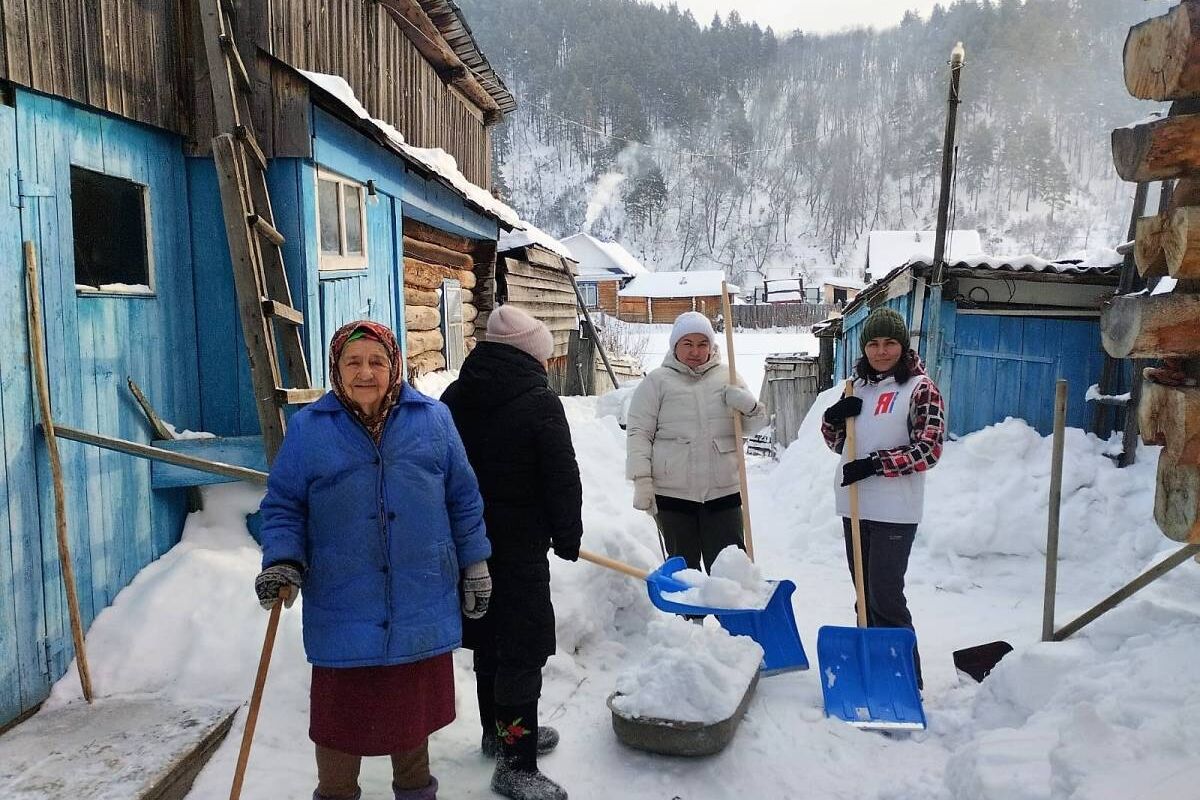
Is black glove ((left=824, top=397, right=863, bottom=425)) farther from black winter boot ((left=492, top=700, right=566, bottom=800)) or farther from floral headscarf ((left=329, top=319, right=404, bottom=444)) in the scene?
floral headscarf ((left=329, top=319, right=404, bottom=444))

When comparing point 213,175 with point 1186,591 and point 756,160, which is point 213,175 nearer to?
point 1186,591

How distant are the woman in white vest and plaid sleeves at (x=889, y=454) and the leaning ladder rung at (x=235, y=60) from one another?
356 cm

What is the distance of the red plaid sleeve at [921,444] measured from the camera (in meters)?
3.58

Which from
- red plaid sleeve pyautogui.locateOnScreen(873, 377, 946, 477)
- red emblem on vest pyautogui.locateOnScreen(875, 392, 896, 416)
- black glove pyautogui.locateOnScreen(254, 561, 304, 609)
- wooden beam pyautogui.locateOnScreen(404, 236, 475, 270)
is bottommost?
black glove pyautogui.locateOnScreen(254, 561, 304, 609)

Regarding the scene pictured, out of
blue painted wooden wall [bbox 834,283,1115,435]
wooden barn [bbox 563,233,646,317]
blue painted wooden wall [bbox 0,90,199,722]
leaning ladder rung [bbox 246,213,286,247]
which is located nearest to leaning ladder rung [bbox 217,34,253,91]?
blue painted wooden wall [bbox 0,90,199,722]

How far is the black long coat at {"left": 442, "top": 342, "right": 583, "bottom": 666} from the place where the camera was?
2736 mm

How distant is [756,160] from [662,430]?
8182 cm

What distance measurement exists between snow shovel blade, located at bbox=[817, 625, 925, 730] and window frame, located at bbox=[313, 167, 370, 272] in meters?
3.57

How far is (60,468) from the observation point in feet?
10.1

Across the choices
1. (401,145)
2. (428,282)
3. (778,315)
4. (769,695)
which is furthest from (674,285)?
(769,695)

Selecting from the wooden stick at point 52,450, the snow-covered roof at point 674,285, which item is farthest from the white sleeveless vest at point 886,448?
the snow-covered roof at point 674,285

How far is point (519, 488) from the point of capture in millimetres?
2752

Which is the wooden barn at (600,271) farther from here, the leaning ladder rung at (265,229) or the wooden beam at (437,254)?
the leaning ladder rung at (265,229)

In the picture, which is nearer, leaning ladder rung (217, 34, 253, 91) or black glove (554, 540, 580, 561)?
black glove (554, 540, 580, 561)
